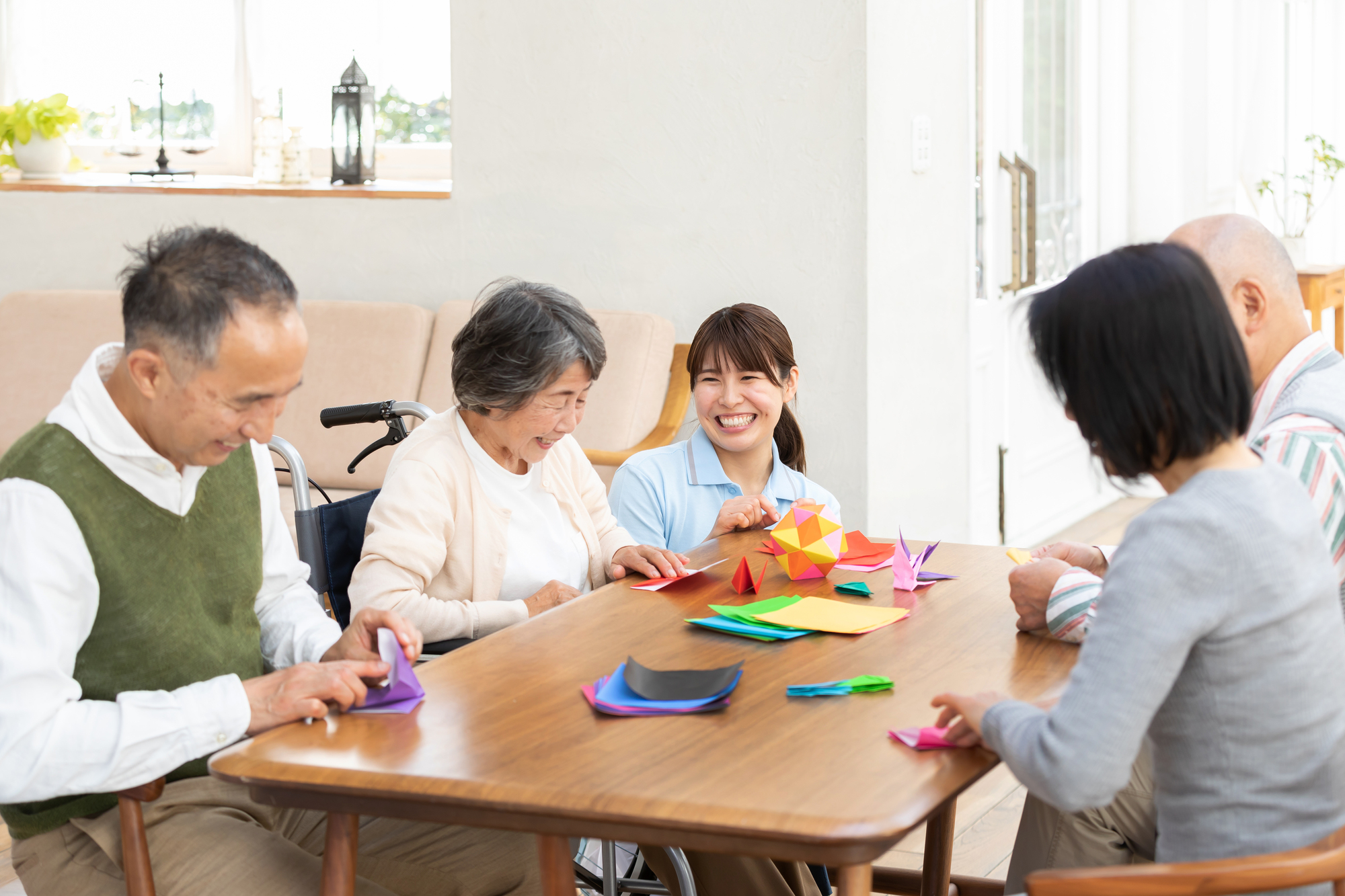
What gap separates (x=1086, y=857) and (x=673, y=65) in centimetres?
272

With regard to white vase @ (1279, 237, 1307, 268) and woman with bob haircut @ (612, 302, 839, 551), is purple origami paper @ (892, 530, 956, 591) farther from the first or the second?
white vase @ (1279, 237, 1307, 268)

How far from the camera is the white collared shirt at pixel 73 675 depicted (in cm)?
139

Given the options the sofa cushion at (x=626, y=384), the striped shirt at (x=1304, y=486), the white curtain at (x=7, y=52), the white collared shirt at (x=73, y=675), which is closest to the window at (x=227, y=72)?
the white curtain at (x=7, y=52)

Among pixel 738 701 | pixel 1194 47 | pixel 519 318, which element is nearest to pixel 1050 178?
pixel 1194 47

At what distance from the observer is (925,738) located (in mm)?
1369

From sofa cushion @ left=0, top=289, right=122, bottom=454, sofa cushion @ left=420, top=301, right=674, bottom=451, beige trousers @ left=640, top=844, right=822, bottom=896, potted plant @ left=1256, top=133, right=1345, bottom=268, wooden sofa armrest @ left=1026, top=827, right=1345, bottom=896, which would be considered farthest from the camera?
potted plant @ left=1256, top=133, right=1345, bottom=268

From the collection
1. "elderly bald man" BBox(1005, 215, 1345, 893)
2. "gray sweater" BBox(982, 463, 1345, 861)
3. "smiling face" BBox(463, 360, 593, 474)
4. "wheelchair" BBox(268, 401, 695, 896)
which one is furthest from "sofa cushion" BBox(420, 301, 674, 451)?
"gray sweater" BBox(982, 463, 1345, 861)

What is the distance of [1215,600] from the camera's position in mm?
1197

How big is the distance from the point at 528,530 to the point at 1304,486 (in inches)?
44.8

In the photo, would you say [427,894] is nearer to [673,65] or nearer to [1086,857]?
[1086,857]

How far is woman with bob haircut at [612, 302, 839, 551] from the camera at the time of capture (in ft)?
8.14

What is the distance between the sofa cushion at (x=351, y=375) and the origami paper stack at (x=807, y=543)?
2087 mm

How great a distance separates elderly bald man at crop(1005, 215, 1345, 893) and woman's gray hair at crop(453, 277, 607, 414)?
30.1 inches

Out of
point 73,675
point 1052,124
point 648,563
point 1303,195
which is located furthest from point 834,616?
point 1303,195
